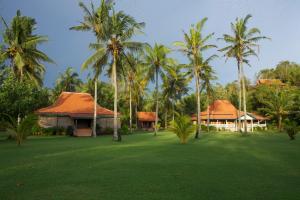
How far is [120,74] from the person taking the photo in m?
24.3

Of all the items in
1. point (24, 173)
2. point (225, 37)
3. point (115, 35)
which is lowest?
point (24, 173)

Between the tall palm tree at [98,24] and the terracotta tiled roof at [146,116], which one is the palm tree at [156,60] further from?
the terracotta tiled roof at [146,116]

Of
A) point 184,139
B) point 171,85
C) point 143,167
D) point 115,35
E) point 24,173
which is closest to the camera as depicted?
point 24,173

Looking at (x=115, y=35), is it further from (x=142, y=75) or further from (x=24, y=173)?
(x=24, y=173)

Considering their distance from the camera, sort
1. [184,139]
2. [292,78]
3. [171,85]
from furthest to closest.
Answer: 1. [292,78]
2. [171,85]
3. [184,139]

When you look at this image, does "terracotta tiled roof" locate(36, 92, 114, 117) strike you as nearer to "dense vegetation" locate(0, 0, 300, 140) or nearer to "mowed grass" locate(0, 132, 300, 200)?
"dense vegetation" locate(0, 0, 300, 140)

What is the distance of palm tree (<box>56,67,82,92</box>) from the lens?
4956 centimetres

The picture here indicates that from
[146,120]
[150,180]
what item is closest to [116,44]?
[150,180]

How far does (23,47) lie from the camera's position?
27094mm

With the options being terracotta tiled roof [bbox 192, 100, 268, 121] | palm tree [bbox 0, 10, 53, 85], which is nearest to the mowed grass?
palm tree [bbox 0, 10, 53, 85]

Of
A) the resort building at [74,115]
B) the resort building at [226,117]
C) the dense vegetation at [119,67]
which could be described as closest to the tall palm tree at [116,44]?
the dense vegetation at [119,67]

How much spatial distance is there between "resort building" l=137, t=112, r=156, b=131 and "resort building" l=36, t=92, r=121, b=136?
20.0 metres

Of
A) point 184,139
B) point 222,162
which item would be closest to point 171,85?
point 184,139

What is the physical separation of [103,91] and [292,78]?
106 feet
